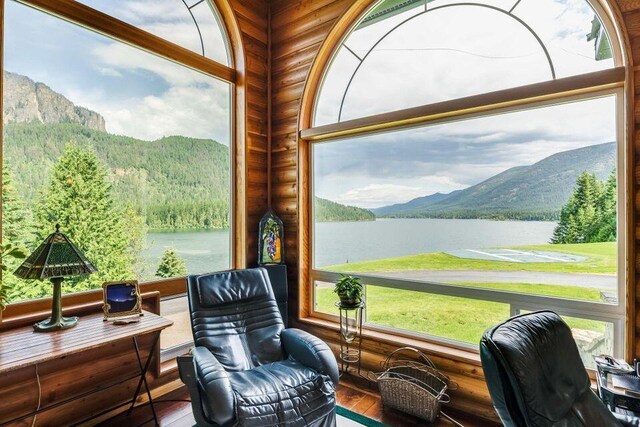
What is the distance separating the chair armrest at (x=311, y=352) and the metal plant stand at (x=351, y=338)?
1.89 feet

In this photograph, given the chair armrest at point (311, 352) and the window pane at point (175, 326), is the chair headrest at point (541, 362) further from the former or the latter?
the window pane at point (175, 326)

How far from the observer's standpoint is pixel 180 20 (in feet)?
9.56

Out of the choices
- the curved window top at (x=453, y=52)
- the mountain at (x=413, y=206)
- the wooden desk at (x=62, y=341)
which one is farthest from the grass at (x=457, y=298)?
the wooden desk at (x=62, y=341)

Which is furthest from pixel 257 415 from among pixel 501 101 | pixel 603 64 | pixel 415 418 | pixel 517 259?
pixel 603 64

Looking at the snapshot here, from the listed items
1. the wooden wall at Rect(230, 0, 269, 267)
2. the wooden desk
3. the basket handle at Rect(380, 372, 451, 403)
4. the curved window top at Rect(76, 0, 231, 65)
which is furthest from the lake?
the curved window top at Rect(76, 0, 231, 65)

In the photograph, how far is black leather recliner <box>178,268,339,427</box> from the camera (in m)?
1.72

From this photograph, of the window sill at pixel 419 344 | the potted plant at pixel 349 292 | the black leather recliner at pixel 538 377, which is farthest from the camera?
the potted plant at pixel 349 292

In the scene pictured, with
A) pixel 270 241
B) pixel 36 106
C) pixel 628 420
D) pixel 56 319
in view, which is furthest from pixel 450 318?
pixel 36 106

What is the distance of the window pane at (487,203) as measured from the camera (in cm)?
212

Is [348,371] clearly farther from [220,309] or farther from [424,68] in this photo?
[424,68]

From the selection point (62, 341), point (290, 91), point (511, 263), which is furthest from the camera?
point (290, 91)

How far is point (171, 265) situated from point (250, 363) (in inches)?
45.9

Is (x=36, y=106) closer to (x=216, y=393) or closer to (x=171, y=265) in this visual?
(x=171, y=265)

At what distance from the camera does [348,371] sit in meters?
2.92
